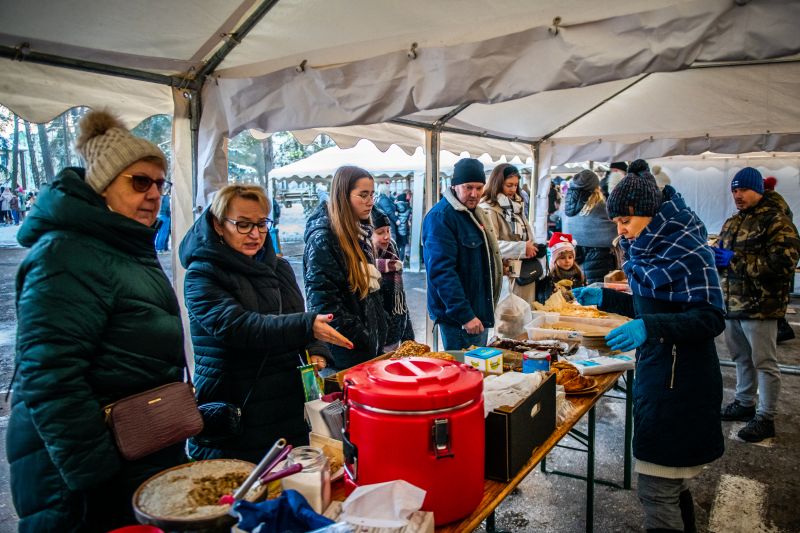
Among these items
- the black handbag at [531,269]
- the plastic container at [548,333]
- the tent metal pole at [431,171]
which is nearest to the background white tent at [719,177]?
the black handbag at [531,269]

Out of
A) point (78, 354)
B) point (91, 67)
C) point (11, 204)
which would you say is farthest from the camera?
point (11, 204)

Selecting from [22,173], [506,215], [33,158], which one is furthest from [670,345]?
[33,158]

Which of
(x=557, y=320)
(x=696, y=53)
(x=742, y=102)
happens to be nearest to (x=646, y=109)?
(x=742, y=102)

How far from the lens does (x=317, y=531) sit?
1.02 m

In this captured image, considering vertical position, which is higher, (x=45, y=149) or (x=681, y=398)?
(x=45, y=149)

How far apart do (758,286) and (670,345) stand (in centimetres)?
244

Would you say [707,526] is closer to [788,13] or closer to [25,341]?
[788,13]

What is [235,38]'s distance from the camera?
9.17 feet

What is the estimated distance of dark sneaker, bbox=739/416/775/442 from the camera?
13.0 feet

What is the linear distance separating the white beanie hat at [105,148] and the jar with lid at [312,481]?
1002mm

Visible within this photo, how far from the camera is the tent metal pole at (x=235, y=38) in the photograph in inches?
105

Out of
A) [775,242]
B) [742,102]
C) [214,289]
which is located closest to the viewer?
[214,289]

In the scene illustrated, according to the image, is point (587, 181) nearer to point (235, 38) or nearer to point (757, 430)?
point (757, 430)

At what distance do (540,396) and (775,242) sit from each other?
330 centimetres
